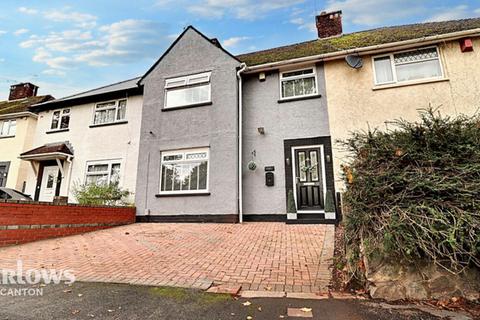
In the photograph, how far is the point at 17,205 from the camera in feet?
19.5

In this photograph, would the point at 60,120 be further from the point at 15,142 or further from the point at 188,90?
the point at 188,90

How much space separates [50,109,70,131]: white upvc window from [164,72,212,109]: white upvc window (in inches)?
235

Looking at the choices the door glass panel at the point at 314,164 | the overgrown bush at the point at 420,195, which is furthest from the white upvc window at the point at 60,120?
the overgrown bush at the point at 420,195

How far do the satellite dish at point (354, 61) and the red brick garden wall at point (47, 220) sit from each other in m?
9.36

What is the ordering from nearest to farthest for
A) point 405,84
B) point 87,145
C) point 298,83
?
point 405,84 → point 298,83 → point 87,145

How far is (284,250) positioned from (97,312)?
3.25 meters

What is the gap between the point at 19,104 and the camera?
1503cm

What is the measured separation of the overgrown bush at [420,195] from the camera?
2.53 m

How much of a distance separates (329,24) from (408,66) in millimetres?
5164

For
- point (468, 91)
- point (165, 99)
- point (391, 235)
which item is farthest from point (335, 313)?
point (165, 99)

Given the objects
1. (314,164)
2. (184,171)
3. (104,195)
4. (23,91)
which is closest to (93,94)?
(104,195)

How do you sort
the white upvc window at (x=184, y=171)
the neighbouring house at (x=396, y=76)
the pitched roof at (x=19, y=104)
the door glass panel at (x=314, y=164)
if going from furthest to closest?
1. the pitched roof at (x=19, y=104)
2. the white upvc window at (x=184, y=171)
3. the door glass panel at (x=314, y=164)
4. the neighbouring house at (x=396, y=76)

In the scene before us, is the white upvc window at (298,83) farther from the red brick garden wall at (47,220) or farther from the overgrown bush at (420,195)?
the red brick garden wall at (47,220)

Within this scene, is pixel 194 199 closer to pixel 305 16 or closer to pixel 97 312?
pixel 97 312
